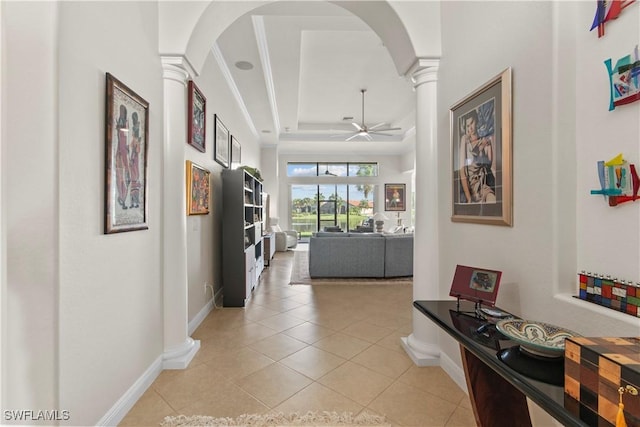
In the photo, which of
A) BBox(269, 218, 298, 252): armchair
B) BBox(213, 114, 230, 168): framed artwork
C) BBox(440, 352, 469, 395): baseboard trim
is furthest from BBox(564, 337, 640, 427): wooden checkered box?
BBox(269, 218, 298, 252): armchair

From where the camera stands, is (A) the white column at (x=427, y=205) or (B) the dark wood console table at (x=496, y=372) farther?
(A) the white column at (x=427, y=205)

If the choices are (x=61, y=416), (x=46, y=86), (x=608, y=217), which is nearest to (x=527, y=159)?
(x=608, y=217)

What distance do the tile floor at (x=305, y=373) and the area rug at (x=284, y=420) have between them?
0.06 metres

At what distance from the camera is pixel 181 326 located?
92.0 inches

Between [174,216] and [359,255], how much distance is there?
3381 millimetres

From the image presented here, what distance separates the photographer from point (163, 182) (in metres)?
2.24

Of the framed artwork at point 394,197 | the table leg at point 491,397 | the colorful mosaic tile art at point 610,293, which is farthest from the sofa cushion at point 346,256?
the framed artwork at point 394,197

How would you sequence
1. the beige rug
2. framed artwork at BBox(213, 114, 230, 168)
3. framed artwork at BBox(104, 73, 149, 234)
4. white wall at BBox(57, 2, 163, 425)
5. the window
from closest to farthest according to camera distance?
white wall at BBox(57, 2, 163, 425) → framed artwork at BBox(104, 73, 149, 234) → framed artwork at BBox(213, 114, 230, 168) → the beige rug → the window

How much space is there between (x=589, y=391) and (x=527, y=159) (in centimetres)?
111

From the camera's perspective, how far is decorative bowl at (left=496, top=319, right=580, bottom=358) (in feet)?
3.14

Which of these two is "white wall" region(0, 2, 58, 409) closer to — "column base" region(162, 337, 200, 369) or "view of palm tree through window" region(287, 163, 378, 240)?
"column base" region(162, 337, 200, 369)

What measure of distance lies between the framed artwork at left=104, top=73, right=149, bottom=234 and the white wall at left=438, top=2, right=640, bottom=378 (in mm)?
2231

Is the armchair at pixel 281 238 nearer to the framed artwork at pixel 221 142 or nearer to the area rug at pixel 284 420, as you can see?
the framed artwork at pixel 221 142

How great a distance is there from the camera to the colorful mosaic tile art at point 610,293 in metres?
1.02
